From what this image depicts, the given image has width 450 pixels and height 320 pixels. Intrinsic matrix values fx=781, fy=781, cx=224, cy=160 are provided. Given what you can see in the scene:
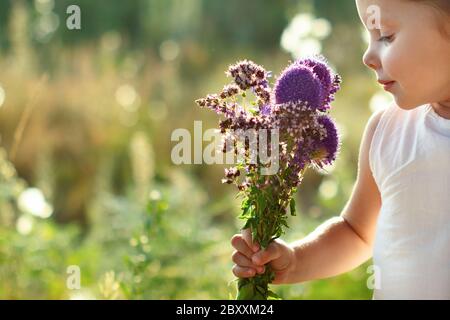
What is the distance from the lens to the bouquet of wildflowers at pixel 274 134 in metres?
1.42

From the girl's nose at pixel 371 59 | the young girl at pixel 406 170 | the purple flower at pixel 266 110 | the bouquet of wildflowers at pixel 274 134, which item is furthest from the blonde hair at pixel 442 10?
the purple flower at pixel 266 110

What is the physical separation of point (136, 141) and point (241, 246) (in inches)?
93.5

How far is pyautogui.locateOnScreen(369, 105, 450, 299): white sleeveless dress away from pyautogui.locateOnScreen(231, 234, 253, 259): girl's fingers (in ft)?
1.02

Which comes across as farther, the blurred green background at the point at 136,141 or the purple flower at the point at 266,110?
the blurred green background at the point at 136,141

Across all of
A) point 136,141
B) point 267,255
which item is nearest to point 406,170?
point 267,255

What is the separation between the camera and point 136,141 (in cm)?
384

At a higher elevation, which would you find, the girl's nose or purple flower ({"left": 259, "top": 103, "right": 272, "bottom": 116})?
the girl's nose

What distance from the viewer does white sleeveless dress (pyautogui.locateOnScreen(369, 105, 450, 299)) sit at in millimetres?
1548

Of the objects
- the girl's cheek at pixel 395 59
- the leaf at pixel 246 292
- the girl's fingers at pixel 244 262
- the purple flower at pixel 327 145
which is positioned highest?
the girl's cheek at pixel 395 59

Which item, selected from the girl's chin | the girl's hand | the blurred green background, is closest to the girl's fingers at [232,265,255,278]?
the girl's hand

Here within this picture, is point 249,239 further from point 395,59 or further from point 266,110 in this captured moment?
point 395,59

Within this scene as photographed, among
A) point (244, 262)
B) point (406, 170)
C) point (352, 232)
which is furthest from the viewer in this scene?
point (352, 232)

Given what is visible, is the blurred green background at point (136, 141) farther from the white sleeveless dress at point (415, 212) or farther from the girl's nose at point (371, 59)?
the girl's nose at point (371, 59)

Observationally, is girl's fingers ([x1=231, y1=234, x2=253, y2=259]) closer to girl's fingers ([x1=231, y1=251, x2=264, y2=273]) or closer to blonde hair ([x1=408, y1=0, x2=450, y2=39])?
girl's fingers ([x1=231, y1=251, x2=264, y2=273])
